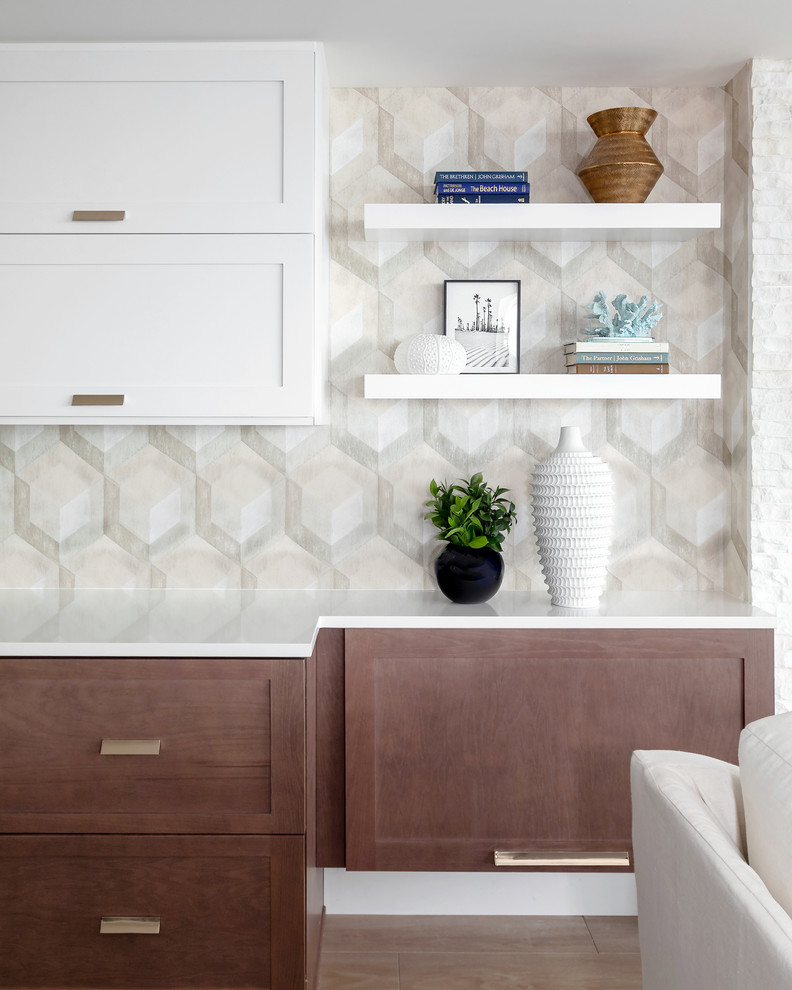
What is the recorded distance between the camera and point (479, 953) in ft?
7.00

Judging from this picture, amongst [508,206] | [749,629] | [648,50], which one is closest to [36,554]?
[508,206]

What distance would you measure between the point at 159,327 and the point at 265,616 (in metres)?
0.79

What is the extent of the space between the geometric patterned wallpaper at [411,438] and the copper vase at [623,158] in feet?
0.64

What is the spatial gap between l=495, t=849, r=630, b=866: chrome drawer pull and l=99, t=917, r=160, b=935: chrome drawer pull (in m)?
0.81

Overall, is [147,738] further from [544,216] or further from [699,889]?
[544,216]

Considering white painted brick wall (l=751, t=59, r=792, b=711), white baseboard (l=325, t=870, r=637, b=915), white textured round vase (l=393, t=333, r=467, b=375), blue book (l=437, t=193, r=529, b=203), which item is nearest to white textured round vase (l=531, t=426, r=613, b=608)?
white textured round vase (l=393, t=333, r=467, b=375)

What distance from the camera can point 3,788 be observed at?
5.68 ft

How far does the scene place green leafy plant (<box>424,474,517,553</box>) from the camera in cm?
217

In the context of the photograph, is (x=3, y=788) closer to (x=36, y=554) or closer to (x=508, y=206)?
(x=36, y=554)

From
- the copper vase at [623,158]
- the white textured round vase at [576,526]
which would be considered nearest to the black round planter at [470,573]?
the white textured round vase at [576,526]

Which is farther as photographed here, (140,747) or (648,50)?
(648,50)

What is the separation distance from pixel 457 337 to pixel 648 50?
907 mm

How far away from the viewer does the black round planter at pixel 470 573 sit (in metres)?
2.14

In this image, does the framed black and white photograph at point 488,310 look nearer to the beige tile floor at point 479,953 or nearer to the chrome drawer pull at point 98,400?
the chrome drawer pull at point 98,400
